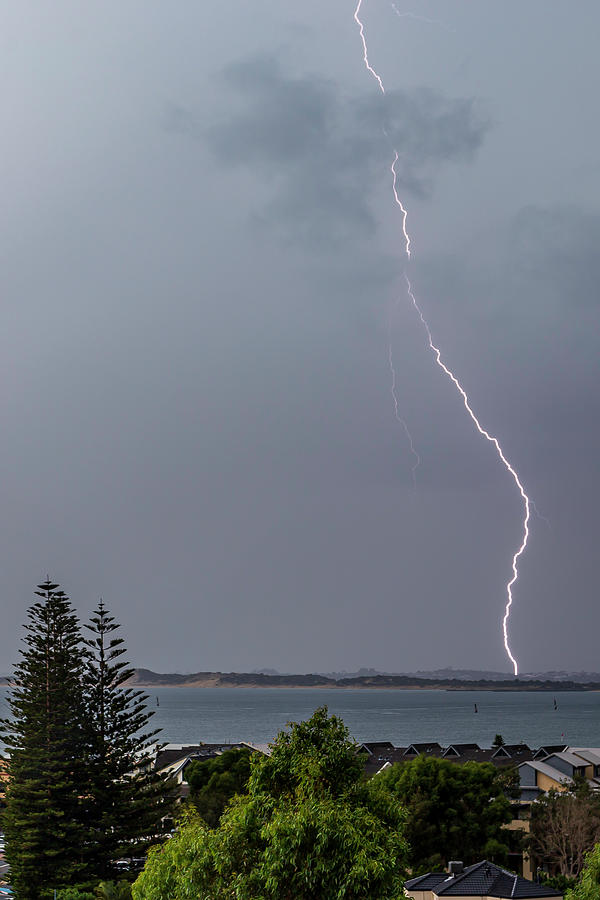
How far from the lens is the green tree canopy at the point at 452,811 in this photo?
2791 centimetres

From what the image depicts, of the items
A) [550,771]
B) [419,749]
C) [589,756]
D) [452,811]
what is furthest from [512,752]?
[452,811]

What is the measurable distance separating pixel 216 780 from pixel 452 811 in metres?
11.0

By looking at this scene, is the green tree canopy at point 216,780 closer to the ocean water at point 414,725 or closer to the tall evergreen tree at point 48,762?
the tall evergreen tree at point 48,762

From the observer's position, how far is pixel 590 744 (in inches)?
3949

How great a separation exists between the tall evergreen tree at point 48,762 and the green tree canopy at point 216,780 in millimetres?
6821

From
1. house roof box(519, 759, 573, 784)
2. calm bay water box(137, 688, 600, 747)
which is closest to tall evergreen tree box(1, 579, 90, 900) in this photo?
house roof box(519, 759, 573, 784)

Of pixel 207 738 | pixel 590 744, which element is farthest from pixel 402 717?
pixel 590 744

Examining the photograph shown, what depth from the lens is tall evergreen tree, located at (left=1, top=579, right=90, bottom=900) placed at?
1002 inches

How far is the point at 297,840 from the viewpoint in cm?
1134

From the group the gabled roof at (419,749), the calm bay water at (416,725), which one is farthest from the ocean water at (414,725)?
the gabled roof at (419,749)

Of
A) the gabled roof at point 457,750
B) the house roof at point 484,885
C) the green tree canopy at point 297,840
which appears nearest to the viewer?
the green tree canopy at point 297,840

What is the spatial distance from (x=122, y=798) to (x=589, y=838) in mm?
12856

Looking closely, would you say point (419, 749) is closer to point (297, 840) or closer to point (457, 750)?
point (457, 750)

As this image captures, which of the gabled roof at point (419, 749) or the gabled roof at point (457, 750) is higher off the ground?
the gabled roof at point (457, 750)
